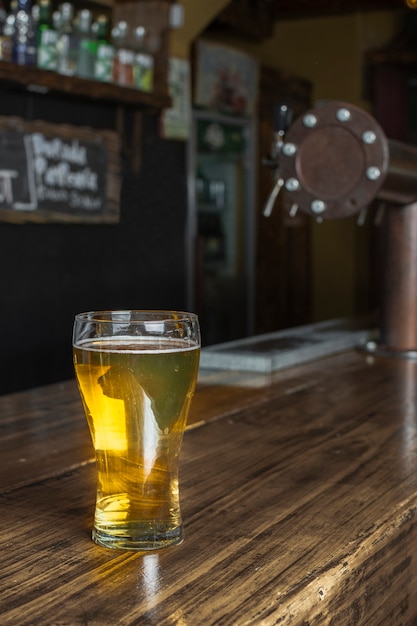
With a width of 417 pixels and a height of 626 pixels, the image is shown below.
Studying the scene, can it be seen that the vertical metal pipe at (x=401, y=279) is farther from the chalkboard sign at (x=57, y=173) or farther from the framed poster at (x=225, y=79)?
the framed poster at (x=225, y=79)

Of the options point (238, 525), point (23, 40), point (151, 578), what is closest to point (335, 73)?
point (23, 40)

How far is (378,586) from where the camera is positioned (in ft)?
2.44

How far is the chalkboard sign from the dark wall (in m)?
0.07

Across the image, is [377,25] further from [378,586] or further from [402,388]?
[378,586]

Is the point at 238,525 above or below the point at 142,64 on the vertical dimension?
below

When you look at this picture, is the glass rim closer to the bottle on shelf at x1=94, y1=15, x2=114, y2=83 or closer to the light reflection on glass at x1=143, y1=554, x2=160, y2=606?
the light reflection on glass at x1=143, y1=554, x2=160, y2=606

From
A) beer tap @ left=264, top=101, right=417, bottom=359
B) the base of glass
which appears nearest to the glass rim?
the base of glass

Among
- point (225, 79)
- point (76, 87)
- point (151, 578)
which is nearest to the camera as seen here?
point (151, 578)

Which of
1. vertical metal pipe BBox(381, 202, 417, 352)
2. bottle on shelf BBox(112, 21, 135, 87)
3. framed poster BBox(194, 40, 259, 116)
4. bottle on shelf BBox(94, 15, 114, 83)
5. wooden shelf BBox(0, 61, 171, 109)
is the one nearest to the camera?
vertical metal pipe BBox(381, 202, 417, 352)

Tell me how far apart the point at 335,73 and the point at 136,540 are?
245 inches

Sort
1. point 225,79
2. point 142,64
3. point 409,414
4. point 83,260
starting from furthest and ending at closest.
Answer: point 225,79 < point 83,260 < point 142,64 < point 409,414

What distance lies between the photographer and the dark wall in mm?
3598

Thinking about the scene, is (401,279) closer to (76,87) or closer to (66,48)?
(76,87)

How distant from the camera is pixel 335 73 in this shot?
6523 mm
